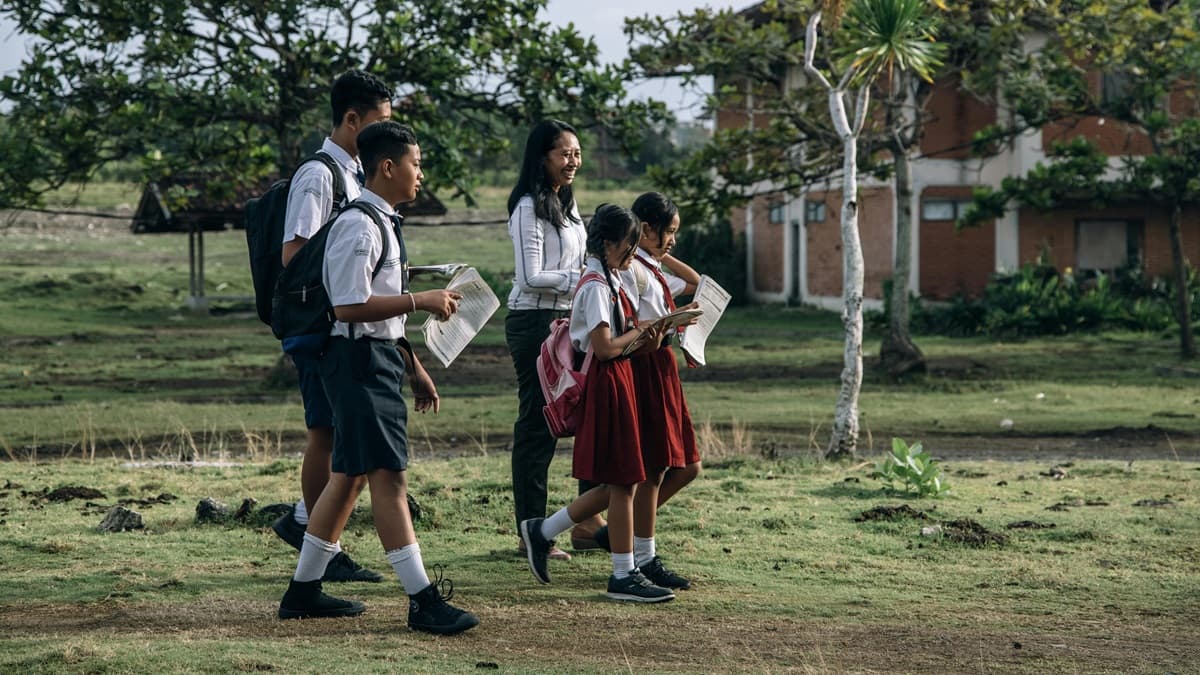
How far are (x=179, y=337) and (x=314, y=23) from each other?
37.4 ft

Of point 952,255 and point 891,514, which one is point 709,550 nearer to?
point 891,514

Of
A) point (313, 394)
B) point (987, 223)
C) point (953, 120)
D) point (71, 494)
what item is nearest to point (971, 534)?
point (313, 394)

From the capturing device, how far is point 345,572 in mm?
6500

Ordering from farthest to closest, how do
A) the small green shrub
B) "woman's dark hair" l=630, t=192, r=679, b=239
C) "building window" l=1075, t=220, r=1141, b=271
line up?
"building window" l=1075, t=220, r=1141, b=271
the small green shrub
"woman's dark hair" l=630, t=192, r=679, b=239

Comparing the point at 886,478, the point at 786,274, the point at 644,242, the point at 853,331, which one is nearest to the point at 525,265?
the point at 644,242

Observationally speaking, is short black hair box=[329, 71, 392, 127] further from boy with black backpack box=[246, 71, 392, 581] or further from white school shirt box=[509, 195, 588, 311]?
white school shirt box=[509, 195, 588, 311]

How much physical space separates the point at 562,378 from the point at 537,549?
77cm

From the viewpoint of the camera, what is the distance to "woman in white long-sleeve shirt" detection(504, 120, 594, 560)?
6707mm

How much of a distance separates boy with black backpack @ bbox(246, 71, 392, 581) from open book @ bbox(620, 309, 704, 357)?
1.22 m

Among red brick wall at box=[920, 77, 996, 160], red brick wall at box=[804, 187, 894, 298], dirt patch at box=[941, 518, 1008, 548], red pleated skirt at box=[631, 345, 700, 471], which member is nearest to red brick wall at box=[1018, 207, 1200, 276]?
red brick wall at box=[920, 77, 996, 160]

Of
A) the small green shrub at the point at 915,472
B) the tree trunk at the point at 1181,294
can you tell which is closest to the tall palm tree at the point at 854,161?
the small green shrub at the point at 915,472

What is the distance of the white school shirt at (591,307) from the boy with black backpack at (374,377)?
68 centimetres

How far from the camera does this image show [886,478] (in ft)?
30.6

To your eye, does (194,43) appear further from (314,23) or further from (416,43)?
(416,43)
